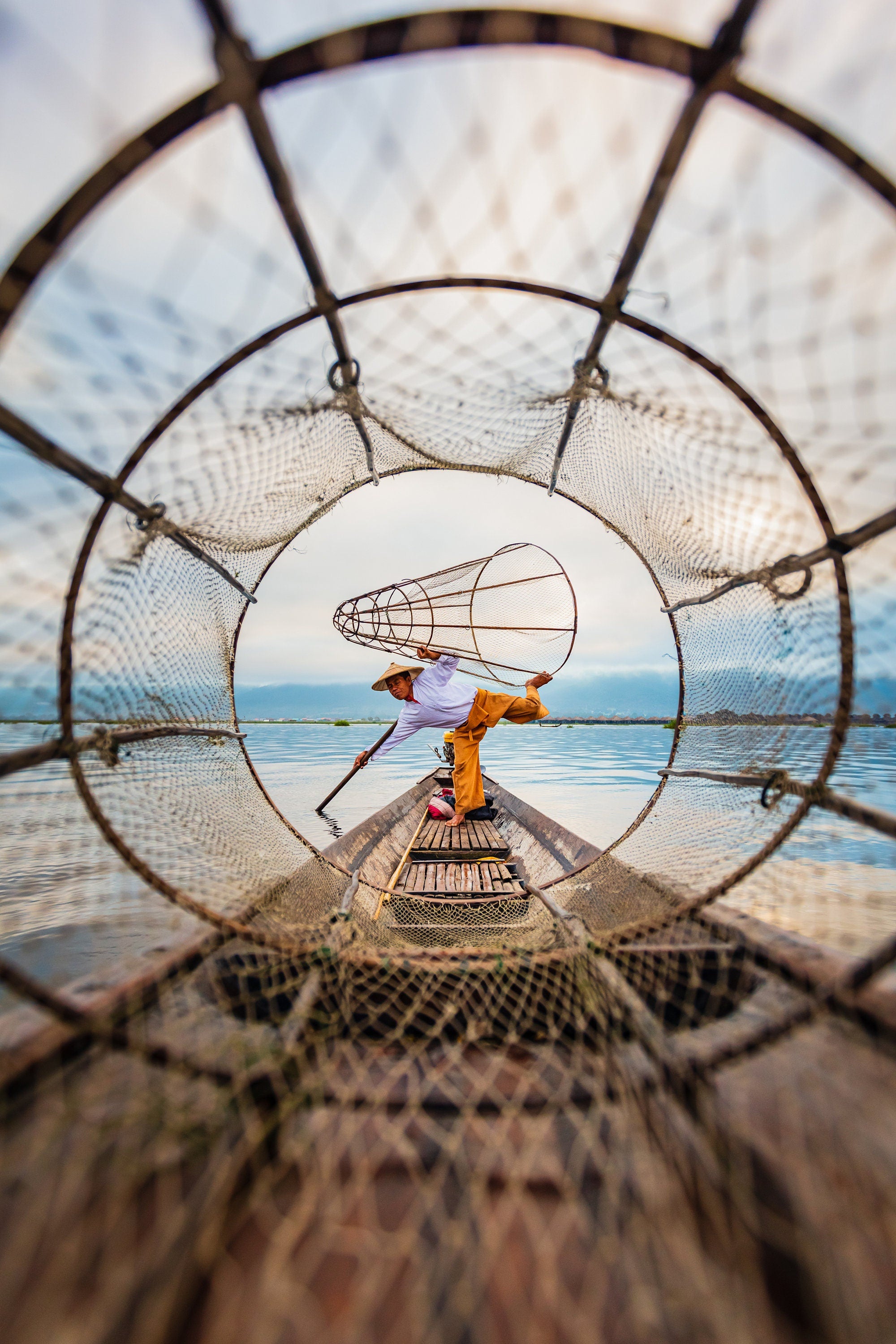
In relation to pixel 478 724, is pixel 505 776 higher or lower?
lower

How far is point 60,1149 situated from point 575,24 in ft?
9.58

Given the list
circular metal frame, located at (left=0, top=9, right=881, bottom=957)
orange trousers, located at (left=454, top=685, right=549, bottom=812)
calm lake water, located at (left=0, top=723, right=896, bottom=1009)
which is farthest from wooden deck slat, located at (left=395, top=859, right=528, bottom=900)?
circular metal frame, located at (left=0, top=9, right=881, bottom=957)

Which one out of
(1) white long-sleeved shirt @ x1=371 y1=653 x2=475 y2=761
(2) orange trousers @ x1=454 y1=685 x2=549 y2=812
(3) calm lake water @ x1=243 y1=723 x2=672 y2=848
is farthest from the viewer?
(3) calm lake water @ x1=243 y1=723 x2=672 y2=848

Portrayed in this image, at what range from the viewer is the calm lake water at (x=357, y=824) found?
8.38 ft

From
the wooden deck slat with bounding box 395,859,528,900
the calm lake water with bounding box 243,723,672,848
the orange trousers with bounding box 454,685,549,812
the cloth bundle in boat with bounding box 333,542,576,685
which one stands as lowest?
the calm lake water with bounding box 243,723,672,848

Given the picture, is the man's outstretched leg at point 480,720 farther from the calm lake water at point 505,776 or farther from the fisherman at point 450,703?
the calm lake water at point 505,776

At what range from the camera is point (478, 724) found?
5.09 metres

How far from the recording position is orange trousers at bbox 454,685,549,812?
194 inches

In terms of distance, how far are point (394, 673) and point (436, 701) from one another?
1.54 feet

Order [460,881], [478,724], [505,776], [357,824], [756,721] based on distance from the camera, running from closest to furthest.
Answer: [756,721] → [460,881] → [478,724] → [357,824] → [505,776]

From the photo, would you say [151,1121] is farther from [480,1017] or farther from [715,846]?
[715,846]

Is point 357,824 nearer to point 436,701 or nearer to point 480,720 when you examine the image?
point 480,720

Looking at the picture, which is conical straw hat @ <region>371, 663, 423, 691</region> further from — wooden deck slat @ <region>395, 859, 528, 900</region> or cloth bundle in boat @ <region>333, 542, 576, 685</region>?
wooden deck slat @ <region>395, 859, 528, 900</region>

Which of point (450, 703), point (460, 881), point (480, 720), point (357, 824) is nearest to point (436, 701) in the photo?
point (450, 703)
